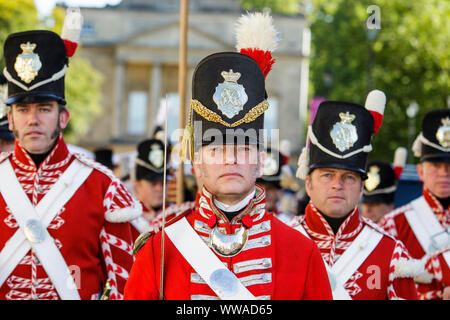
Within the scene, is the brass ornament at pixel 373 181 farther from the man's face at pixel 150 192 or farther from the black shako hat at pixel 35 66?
the black shako hat at pixel 35 66

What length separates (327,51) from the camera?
147 ft

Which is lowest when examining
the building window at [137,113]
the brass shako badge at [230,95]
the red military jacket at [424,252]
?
the red military jacket at [424,252]

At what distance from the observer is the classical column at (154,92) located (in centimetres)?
5122

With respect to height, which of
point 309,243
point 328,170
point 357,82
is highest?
point 357,82

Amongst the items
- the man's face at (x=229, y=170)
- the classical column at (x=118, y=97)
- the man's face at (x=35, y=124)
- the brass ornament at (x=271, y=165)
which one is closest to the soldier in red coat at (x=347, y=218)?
the man's face at (x=229, y=170)

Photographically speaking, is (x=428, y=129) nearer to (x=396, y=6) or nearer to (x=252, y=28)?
(x=252, y=28)

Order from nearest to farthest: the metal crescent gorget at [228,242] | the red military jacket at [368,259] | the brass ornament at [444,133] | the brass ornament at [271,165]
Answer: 1. the metal crescent gorget at [228,242]
2. the red military jacket at [368,259]
3. the brass ornament at [444,133]
4. the brass ornament at [271,165]

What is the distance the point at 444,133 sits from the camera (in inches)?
301

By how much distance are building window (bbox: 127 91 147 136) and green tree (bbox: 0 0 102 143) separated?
7.29m

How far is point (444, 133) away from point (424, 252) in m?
1.16

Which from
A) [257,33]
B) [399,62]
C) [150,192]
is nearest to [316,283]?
[257,33]

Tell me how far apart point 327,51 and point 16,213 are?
4048cm

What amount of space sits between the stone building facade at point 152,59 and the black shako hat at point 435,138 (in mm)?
40614
